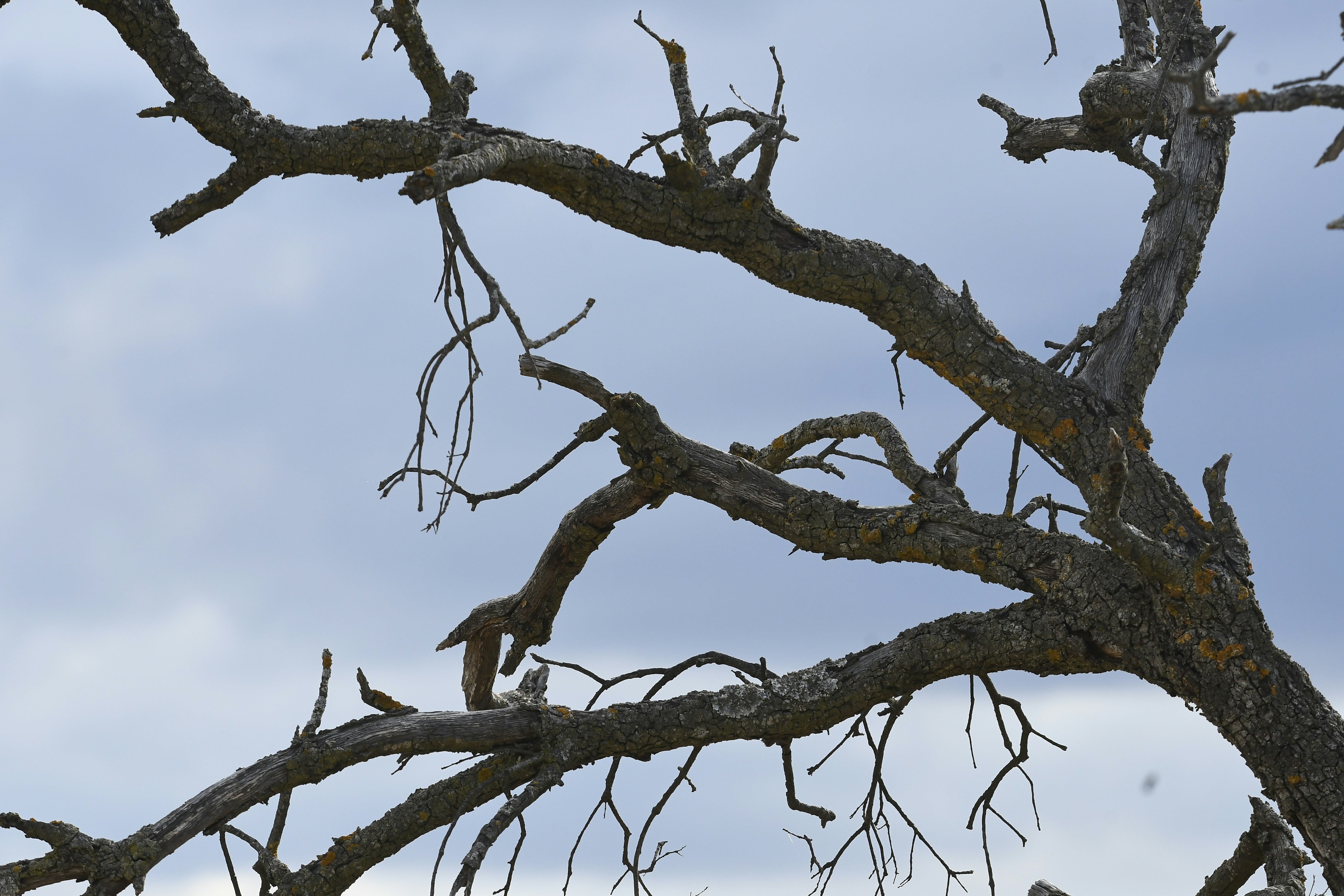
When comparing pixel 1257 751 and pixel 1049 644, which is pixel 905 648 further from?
pixel 1257 751

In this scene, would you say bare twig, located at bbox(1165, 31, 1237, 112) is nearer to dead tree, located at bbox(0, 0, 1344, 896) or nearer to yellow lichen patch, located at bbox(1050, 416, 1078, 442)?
dead tree, located at bbox(0, 0, 1344, 896)

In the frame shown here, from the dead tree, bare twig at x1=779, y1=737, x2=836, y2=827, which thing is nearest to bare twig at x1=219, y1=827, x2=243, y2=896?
the dead tree

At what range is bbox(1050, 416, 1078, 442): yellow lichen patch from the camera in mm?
4281

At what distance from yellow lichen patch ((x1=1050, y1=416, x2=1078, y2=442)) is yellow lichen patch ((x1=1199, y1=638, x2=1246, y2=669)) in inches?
35.1

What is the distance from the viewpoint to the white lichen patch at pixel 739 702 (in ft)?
14.2

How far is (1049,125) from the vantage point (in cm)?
528

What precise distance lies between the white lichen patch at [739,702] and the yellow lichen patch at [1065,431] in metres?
1.52

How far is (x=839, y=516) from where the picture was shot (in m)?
4.29

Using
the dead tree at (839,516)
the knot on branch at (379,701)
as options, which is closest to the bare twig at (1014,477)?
the dead tree at (839,516)

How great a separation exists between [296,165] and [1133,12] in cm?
406

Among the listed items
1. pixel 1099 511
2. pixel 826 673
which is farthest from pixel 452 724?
pixel 1099 511

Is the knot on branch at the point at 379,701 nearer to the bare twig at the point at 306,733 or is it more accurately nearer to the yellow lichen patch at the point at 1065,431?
the bare twig at the point at 306,733

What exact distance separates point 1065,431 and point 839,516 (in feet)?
3.08

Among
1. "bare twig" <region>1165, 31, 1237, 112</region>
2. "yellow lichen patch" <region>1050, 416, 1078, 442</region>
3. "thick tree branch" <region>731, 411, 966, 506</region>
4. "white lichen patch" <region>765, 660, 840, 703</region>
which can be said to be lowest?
"bare twig" <region>1165, 31, 1237, 112</region>
